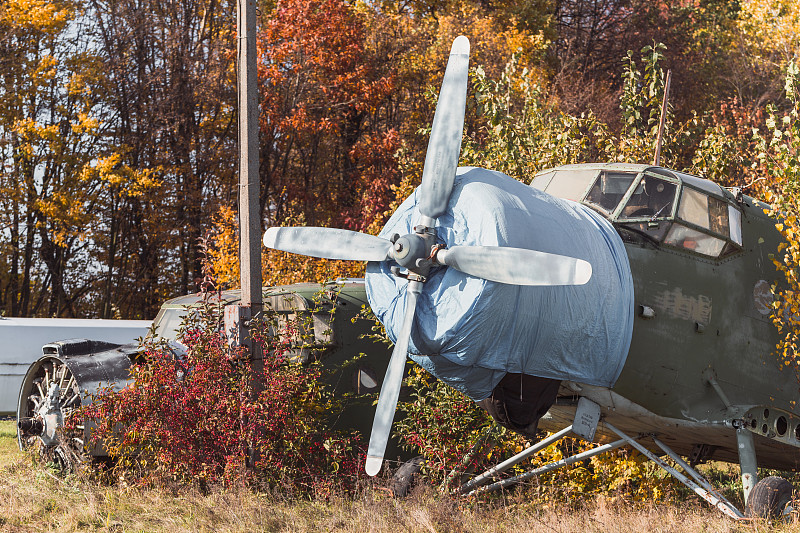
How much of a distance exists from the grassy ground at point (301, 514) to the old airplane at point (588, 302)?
0.50 m

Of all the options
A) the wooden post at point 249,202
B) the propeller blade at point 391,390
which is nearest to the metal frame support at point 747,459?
Answer: the propeller blade at point 391,390

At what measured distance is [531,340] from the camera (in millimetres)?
5727

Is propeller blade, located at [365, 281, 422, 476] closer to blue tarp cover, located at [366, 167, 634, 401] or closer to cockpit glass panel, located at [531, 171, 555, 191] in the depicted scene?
blue tarp cover, located at [366, 167, 634, 401]

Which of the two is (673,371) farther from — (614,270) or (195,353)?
(195,353)

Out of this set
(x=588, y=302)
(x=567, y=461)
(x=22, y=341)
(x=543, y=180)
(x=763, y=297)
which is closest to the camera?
(x=588, y=302)

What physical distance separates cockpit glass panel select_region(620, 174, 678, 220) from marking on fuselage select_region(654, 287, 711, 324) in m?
0.68

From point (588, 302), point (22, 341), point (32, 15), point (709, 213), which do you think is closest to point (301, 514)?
point (588, 302)

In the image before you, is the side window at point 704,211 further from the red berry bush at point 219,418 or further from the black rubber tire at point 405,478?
the red berry bush at point 219,418

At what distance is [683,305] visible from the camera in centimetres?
706

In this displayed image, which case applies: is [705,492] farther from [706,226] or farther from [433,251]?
[433,251]

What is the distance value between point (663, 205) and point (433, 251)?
2.56 meters

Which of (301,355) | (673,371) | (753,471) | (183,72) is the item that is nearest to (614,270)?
(673,371)

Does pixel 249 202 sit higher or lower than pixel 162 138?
lower

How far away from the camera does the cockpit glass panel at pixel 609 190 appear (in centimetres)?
720
